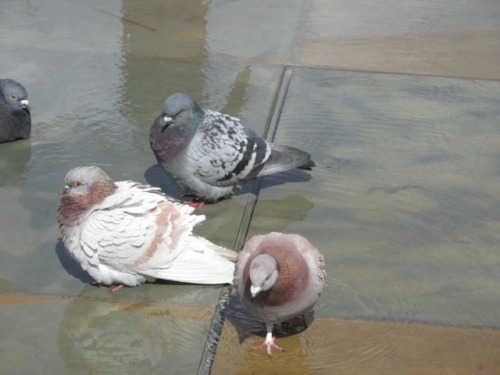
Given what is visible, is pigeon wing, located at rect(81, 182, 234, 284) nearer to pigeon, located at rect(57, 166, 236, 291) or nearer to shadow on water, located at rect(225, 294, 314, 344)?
pigeon, located at rect(57, 166, 236, 291)

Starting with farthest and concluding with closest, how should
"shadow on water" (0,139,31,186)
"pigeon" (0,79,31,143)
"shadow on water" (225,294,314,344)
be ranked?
"pigeon" (0,79,31,143) < "shadow on water" (0,139,31,186) < "shadow on water" (225,294,314,344)

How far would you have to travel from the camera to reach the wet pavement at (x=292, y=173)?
4.36 meters

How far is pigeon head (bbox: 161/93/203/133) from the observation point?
17.9ft

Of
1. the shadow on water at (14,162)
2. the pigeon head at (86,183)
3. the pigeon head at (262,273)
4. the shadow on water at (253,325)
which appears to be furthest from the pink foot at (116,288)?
the shadow on water at (14,162)

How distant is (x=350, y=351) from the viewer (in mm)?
4293

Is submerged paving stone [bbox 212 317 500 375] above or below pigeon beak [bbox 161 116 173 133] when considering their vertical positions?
below

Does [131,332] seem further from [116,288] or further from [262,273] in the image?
[262,273]

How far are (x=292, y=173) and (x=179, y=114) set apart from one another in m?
1.02

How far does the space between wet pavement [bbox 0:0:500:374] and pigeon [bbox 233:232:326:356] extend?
33cm

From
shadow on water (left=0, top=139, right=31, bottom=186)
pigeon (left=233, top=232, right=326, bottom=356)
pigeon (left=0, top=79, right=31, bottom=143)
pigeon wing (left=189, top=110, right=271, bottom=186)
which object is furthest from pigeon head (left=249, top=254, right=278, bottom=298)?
pigeon (left=0, top=79, right=31, bottom=143)

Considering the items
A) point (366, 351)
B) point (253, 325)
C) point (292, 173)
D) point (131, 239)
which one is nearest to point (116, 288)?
point (131, 239)

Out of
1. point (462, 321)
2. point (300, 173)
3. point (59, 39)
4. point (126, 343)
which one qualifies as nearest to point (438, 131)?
point (300, 173)

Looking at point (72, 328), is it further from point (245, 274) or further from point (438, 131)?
point (438, 131)

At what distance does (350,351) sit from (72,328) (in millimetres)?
1461
